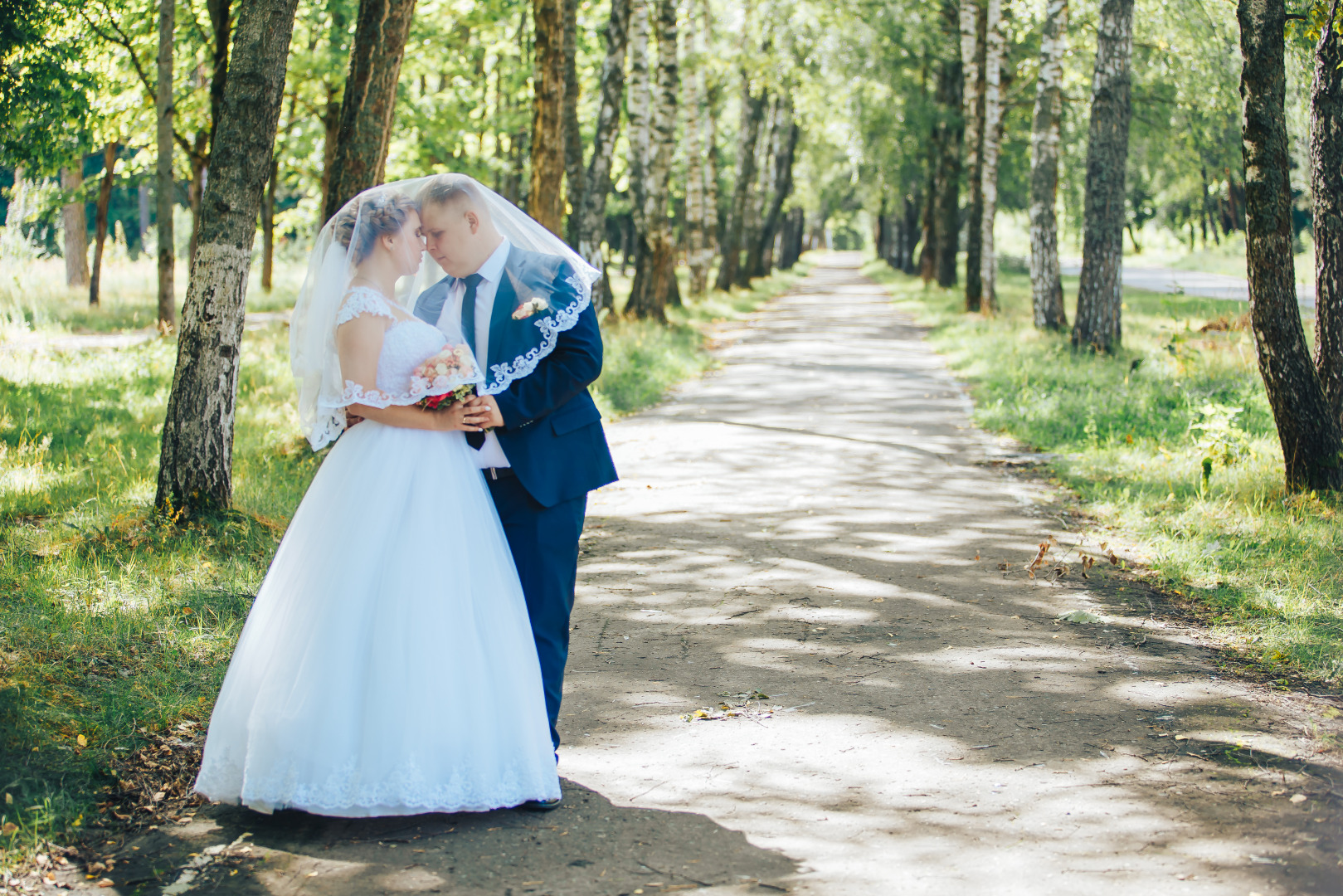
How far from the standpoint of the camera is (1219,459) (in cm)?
862

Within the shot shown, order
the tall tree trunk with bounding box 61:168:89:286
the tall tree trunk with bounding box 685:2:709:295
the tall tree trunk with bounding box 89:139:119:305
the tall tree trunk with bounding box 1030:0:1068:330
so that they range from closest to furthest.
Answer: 1. the tall tree trunk with bounding box 1030:0:1068:330
2. the tall tree trunk with bounding box 89:139:119:305
3. the tall tree trunk with bounding box 61:168:89:286
4. the tall tree trunk with bounding box 685:2:709:295

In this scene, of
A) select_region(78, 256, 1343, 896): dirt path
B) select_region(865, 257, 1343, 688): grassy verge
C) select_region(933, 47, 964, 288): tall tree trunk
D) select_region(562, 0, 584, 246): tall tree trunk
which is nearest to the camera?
select_region(78, 256, 1343, 896): dirt path

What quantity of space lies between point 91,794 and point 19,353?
11286 mm

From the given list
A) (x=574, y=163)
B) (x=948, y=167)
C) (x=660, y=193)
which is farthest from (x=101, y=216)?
(x=948, y=167)

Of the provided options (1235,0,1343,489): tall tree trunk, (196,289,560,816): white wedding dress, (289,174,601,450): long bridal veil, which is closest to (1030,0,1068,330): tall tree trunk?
(1235,0,1343,489): tall tree trunk

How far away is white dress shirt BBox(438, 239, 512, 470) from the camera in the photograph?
4055mm

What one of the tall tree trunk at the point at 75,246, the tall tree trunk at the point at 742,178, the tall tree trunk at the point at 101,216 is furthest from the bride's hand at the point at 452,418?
the tall tree trunk at the point at 742,178

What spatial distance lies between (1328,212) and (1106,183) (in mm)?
7648

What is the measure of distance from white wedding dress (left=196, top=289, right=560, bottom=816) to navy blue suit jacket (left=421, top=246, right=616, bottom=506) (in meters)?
0.20

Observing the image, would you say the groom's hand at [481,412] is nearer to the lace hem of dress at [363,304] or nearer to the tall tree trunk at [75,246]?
the lace hem of dress at [363,304]

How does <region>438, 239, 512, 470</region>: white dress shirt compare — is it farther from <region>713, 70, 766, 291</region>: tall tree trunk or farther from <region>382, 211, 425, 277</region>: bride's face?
<region>713, 70, 766, 291</region>: tall tree trunk

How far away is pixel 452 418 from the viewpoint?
3.93m

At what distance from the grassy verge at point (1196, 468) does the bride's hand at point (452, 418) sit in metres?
3.95

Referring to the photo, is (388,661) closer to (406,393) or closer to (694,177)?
(406,393)
